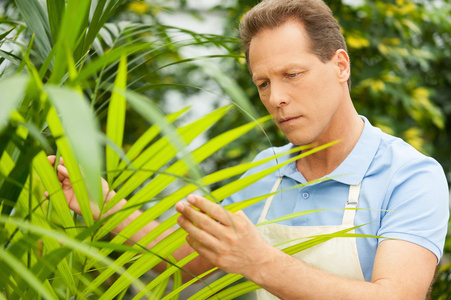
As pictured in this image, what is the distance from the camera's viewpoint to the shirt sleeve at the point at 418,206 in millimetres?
791

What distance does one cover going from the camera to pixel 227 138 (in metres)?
0.50

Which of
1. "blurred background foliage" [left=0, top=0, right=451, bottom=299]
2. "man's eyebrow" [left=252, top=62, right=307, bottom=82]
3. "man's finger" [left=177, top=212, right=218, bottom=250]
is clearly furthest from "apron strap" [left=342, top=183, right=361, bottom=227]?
"blurred background foliage" [left=0, top=0, right=451, bottom=299]

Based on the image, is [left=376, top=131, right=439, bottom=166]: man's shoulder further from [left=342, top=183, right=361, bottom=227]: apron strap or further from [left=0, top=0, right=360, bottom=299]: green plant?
[left=0, top=0, right=360, bottom=299]: green plant

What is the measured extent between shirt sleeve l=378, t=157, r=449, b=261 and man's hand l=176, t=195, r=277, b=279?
0.27 metres

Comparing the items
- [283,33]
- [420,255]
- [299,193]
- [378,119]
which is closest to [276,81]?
[283,33]

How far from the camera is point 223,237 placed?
1.90 ft

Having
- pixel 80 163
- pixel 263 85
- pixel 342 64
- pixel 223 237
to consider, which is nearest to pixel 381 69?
pixel 342 64

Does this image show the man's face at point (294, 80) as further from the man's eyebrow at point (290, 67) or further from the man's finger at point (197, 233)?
the man's finger at point (197, 233)

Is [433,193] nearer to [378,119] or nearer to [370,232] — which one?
[370,232]

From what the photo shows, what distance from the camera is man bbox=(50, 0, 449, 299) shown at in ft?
2.39

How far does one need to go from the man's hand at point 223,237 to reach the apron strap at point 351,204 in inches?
13.6

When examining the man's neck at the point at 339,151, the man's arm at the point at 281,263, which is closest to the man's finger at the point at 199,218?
the man's arm at the point at 281,263

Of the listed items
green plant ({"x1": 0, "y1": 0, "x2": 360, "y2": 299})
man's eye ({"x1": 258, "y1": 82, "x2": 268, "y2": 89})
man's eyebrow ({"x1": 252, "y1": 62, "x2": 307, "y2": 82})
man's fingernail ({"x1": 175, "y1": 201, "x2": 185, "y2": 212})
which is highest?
green plant ({"x1": 0, "y1": 0, "x2": 360, "y2": 299})

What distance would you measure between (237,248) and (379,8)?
160cm
